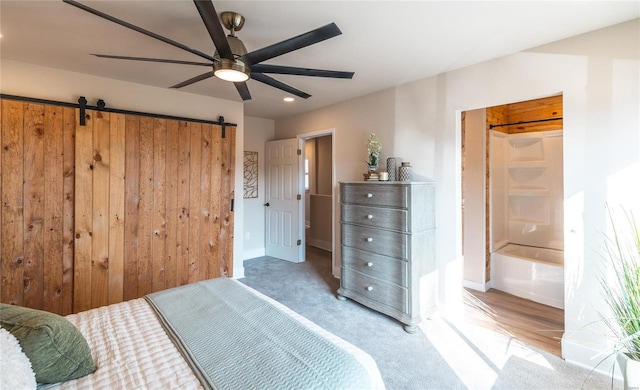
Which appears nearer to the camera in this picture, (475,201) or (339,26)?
(339,26)

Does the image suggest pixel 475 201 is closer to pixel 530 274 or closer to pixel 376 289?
pixel 530 274

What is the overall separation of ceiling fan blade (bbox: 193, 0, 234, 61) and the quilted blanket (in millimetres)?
1452

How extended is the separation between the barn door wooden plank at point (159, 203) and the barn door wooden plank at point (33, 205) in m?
0.89

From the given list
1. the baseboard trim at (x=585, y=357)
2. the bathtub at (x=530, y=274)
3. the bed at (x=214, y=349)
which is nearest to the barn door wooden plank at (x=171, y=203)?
the bed at (x=214, y=349)

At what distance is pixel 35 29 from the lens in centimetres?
203

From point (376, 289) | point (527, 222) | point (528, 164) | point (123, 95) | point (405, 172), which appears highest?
point (123, 95)

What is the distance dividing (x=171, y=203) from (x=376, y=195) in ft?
7.55

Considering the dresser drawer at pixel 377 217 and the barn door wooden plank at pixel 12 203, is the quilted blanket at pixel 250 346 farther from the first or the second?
the barn door wooden plank at pixel 12 203

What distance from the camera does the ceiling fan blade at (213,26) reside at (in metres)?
1.24

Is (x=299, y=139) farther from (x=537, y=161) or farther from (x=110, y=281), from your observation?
(x=537, y=161)

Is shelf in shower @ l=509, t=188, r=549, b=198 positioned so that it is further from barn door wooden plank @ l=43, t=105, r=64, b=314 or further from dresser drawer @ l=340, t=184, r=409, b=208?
barn door wooden plank @ l=43, t=105, r=64, b=314

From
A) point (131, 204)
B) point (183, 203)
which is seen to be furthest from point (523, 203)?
point (131, 204)

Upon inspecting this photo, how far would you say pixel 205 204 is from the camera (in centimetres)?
350

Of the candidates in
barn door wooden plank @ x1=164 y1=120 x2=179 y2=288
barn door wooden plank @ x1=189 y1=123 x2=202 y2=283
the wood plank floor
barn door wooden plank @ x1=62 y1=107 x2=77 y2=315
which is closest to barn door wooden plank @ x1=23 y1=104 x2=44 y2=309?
barn door wooden plank @ x1=62 y1=107 x2=77 y2=315
